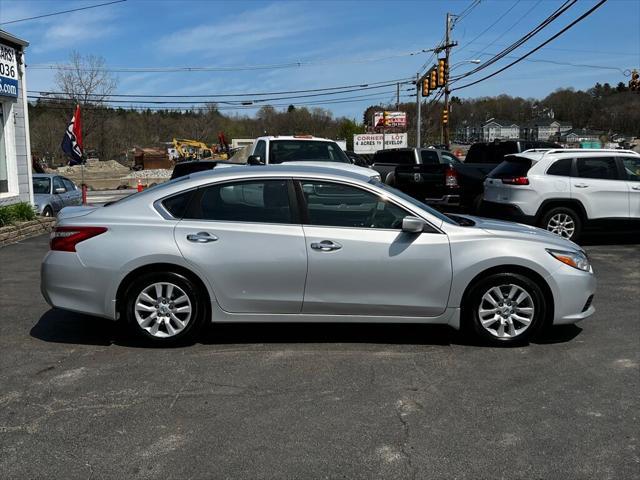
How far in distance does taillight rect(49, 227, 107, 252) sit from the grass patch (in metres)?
7.64

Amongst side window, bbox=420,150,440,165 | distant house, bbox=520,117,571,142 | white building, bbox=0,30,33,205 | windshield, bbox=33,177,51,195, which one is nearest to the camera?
white building, bbox=0,30,33,205

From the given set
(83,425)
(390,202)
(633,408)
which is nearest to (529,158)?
(390,202)

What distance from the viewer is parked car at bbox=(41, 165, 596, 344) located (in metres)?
5.22

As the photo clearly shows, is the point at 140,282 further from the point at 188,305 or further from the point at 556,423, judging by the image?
the point at 556,423

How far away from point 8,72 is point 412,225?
11474 millimetres

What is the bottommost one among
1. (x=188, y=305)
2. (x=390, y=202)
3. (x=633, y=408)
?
(x=633, y=408)

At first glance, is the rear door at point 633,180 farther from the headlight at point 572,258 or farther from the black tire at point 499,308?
the black tire at point 499,308

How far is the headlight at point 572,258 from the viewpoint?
213 inches

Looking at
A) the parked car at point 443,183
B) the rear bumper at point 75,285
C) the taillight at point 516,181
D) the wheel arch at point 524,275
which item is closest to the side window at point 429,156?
the parked car at point 443,183

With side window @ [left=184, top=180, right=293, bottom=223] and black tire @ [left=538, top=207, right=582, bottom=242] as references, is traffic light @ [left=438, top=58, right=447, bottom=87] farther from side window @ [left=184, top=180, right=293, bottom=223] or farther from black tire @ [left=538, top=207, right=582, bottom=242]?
side window @ [left=184, top=180, right=293, bottom=223]

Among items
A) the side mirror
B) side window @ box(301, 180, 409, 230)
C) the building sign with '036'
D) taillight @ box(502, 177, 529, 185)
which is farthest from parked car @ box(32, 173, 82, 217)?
the side mirror

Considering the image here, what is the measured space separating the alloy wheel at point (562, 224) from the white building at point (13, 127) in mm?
10971

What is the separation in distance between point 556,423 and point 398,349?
5.45 feet

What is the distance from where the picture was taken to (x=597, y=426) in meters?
3.91
